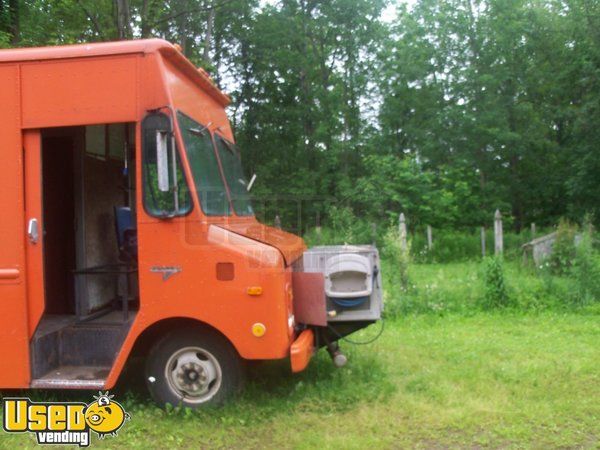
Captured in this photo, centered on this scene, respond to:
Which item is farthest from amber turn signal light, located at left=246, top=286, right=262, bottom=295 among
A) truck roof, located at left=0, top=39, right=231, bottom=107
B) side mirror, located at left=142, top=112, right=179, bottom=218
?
truck roof, located at left=0, top=39, right=231, bottom=107

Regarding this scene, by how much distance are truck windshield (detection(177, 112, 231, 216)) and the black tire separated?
1.12 metres

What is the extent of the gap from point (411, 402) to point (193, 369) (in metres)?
1.98

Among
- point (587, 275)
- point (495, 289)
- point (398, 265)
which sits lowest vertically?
point (495, 289)

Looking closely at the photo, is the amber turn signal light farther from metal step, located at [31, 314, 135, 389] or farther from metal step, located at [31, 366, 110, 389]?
metal step, located at [31, 366, 110, 389]

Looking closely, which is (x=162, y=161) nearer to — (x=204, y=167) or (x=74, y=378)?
(x=204, y=167)

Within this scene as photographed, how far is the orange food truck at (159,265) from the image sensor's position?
4.69 m

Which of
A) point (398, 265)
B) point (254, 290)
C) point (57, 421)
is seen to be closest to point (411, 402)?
point (254, 290)

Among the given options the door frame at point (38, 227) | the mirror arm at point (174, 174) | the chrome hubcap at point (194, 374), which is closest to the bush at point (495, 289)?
the chrome hubcap at point (194, 374)

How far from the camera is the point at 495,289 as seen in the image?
29.6 feet

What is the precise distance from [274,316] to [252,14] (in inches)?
1146

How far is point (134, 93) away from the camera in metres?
4.80

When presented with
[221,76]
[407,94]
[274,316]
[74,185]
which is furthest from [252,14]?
[274,316]

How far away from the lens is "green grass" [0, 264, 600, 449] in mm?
4523

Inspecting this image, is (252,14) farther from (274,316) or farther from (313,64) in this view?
(274,316)
